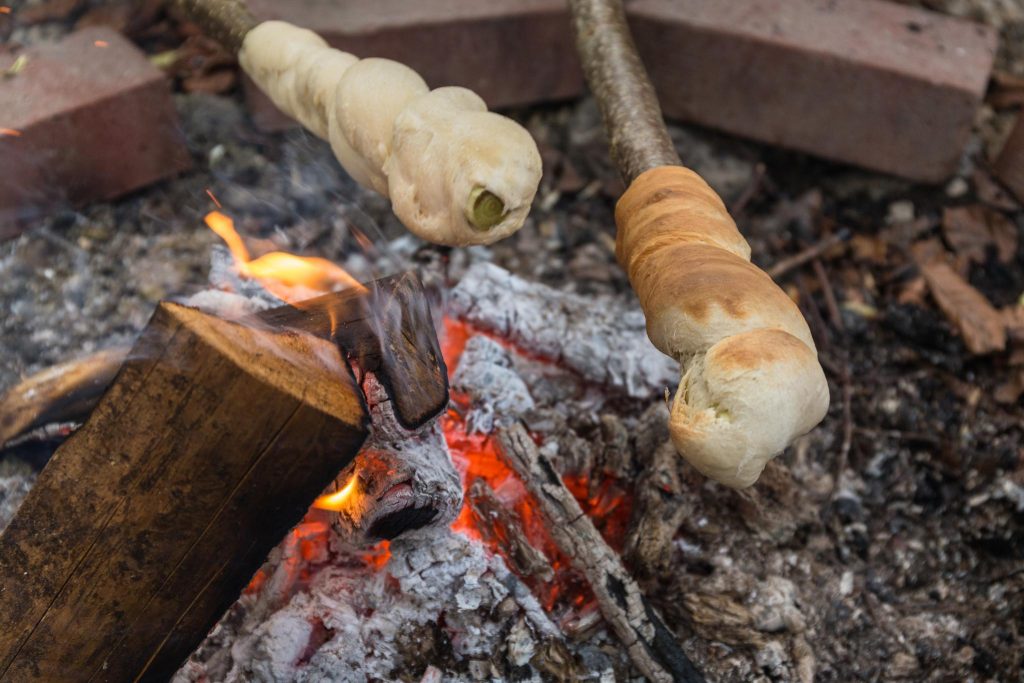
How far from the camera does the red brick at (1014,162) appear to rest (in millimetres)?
3570

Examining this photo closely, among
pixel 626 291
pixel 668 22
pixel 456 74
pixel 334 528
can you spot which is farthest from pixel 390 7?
pixel 334 528

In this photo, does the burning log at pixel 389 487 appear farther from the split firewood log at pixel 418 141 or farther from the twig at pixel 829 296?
the twig at pixel 829 296

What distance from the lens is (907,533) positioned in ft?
8.70

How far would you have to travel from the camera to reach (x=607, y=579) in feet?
6.90

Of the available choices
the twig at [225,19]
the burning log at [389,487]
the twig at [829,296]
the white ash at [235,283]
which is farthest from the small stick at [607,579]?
the twig at [829,296]

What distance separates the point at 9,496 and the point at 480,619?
1487 millimetres

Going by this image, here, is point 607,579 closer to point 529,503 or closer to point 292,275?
point 529,503

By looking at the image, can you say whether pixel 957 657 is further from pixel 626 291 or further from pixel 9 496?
pixel 9 496

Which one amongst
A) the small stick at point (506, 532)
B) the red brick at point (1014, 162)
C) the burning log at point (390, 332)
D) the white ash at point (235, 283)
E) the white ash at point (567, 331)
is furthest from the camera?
the red brick at point (1014, 162)

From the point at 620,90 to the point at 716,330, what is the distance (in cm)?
95

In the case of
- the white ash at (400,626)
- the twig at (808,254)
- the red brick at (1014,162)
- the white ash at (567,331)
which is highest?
the red brick at (1014,162)

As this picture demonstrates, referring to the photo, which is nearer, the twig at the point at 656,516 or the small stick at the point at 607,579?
the small stick at the point at 607,579

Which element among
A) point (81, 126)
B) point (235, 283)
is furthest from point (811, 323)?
point (81, 126)

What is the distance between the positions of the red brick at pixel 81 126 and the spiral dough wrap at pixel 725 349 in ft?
8.32
